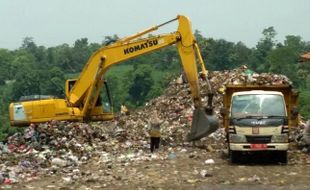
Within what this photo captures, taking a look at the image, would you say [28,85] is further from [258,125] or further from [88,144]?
[258,125]

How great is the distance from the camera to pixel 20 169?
14.8m

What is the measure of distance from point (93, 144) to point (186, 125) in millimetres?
5231

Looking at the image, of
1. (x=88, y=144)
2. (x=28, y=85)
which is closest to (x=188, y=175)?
(x=88, y=144)

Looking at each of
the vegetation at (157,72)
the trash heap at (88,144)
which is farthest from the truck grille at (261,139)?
the vegetation at (157,72)

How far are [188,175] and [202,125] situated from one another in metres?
4.00

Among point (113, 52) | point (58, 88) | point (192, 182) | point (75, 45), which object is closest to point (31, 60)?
point (75, 45)

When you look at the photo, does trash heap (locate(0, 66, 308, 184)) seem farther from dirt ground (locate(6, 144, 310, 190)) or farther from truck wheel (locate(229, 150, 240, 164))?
truck wheel (locate(229, 150, 240, 164))

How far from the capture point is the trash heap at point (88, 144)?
15.2 m

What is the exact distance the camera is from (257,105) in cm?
1533

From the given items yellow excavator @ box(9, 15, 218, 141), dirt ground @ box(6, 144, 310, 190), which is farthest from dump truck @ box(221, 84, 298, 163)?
yellow excavator @ box(9, 15, 218, 141)

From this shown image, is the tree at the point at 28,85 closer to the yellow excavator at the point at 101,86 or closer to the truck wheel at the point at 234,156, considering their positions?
the yellow excavator at the point at 101,86

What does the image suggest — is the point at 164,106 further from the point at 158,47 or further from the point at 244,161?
the point at 244,161

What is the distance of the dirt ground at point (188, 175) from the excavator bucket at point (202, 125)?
2.31 feet

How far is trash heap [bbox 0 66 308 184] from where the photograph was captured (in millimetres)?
15249
